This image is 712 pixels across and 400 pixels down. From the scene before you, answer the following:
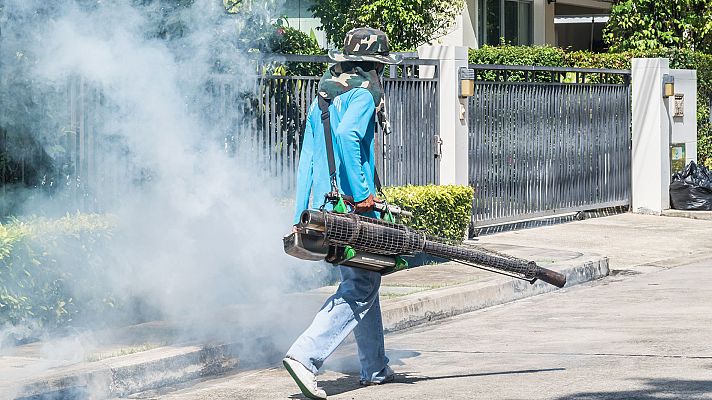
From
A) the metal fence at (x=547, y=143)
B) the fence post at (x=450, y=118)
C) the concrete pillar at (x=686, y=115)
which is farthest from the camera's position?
the concrete pillar at (x=686, y=115)

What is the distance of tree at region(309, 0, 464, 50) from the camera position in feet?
68.1

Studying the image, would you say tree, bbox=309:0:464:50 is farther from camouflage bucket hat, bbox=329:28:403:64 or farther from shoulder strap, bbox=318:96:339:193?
shoulder strap, bbox=318:96:339:193

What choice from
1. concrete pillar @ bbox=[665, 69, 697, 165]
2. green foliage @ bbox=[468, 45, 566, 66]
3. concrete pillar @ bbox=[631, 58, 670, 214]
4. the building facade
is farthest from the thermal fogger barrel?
the building facade

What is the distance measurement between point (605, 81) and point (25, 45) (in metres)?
11.5

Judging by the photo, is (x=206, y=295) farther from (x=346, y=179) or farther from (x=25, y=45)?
(x=346, y=179)

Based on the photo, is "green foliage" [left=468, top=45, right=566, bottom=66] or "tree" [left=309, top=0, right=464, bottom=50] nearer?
"green foliage" [left=468, top=45, right=566, bottom=66]

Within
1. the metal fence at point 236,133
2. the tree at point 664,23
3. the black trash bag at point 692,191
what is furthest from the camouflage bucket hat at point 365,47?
the tree at point 664,23

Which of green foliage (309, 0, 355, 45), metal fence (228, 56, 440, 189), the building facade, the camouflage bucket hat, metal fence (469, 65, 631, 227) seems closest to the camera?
the camouflage bucket hat

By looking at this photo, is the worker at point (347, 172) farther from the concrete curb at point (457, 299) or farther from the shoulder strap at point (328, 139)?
the concrete curb at point (457, 299)

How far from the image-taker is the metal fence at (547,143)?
14.9 meters

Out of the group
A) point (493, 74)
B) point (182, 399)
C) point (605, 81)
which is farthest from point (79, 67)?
point (605, 81)

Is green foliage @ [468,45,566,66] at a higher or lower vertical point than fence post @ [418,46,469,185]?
higher

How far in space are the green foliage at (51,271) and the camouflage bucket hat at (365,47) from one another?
2.54m

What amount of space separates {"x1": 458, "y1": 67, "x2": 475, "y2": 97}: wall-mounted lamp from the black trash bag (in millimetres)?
5376
